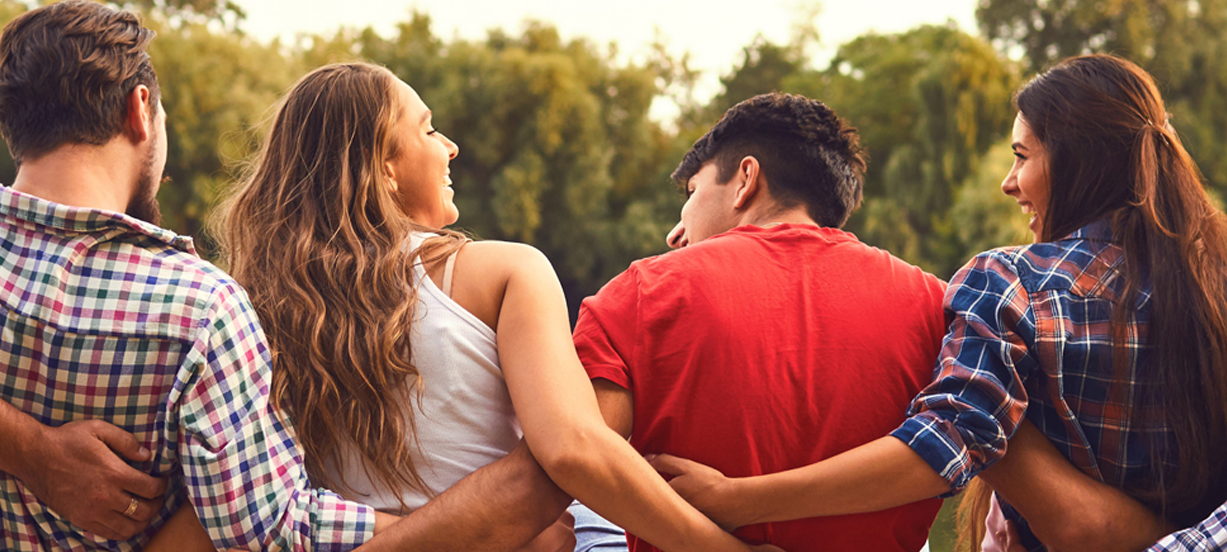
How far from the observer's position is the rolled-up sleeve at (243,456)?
1.80 m

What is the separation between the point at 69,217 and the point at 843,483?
5.35 ft

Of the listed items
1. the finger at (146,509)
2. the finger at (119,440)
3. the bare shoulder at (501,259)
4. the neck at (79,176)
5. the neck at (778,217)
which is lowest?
the finger at (146,509)

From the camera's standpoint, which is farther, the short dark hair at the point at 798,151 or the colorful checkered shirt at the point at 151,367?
the short dark hair at the point at 798,151

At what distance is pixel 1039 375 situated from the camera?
80.0 inches

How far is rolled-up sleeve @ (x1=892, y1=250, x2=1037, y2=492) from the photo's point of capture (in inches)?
76.6

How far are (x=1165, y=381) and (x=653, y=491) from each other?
1.08 metres

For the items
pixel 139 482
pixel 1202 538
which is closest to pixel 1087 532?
pixel 1202 538

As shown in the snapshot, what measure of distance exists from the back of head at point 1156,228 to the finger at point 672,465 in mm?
916

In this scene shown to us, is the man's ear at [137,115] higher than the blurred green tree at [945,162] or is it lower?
higher

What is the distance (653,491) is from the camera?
194 centimetres

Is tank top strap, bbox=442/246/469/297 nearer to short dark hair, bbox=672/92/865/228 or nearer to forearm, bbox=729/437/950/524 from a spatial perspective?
forearm, bbox=729/437/950/524

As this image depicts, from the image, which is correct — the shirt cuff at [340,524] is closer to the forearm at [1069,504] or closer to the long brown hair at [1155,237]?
the forearm at [1069,504]

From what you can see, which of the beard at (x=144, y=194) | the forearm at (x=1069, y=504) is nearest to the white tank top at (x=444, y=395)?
the beard at (x=144, y=194)

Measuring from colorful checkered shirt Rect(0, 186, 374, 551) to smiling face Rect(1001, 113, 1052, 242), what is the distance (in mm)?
1720
